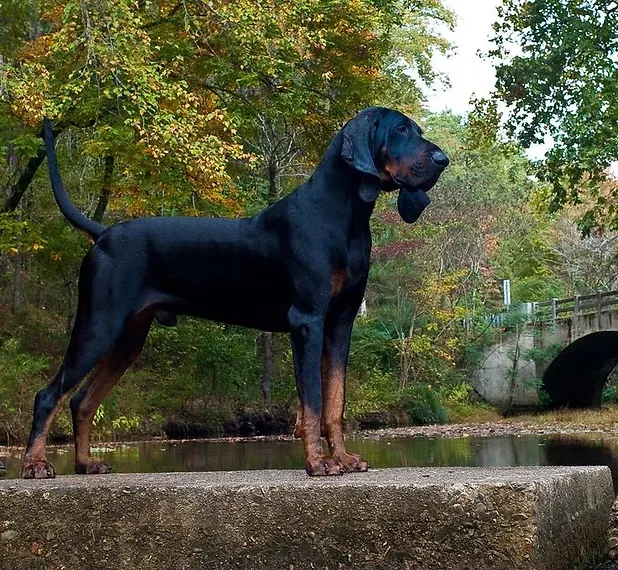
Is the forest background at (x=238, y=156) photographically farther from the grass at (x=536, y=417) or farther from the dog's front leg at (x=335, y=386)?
the dog's front leg at (x=335, y=386)

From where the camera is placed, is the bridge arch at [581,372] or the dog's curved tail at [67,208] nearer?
the dog's curved tail at [67,208]

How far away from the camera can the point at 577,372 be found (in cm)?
4222

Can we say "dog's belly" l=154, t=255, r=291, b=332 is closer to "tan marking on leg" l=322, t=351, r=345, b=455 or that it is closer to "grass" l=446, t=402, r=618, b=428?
"tan marking on leg" l=322, t=351, r=345, b=455

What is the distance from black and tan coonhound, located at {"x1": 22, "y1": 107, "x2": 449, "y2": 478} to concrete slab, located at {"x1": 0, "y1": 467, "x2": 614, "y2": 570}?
0.35 meters

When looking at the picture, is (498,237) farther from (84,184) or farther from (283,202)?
(283,202)

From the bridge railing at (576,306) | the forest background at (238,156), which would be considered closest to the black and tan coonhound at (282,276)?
the forest background at (238,156)

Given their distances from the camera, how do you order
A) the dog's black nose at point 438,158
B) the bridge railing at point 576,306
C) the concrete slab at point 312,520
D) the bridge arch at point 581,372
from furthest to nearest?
the bridge arch at point 581,372
the bridge railing at point 576,306
the dog's black nose at point 438,158
the concrete slab at point 312,520

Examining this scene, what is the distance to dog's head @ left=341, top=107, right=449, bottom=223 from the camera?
178 inches

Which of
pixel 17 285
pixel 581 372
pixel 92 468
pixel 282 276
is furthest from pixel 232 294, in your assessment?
pixel 581 372

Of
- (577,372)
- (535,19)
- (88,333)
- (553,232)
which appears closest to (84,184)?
(535,19)

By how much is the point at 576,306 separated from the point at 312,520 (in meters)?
36.5

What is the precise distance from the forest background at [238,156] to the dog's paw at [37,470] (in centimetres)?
670

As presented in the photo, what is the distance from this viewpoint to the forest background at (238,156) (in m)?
15.3

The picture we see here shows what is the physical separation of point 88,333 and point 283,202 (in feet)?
3.97
